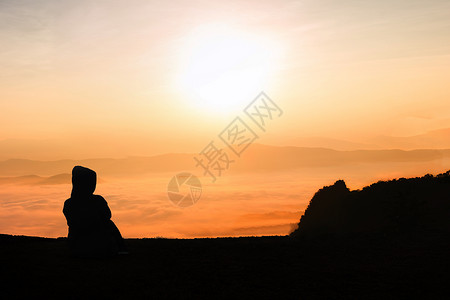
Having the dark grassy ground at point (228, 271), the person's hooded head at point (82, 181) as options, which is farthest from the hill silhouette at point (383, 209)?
the person's hooded head at point (82, 181)

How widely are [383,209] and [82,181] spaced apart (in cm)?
1530

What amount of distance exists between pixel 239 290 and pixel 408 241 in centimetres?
1010

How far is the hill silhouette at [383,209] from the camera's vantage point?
2205 centimetres

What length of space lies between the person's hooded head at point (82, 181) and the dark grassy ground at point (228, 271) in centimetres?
203

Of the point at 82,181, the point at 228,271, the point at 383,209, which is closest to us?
the point at 228,271

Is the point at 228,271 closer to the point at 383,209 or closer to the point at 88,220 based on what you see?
the point at 88,220

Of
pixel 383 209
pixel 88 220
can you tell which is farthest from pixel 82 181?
pixel 383 209

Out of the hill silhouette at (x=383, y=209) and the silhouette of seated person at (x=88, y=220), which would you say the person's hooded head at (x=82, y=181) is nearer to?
the silhouette of seated person at (x=88, y=220)

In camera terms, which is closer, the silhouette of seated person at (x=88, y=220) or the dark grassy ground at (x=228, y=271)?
the dark grassy ground at (x=228, y=271)

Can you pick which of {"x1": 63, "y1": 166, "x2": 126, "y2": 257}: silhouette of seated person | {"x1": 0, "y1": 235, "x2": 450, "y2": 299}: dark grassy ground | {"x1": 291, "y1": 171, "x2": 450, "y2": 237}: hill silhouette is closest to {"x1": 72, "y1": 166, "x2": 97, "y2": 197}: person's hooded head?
{"x1": 63, "y1": 166, "x2": 126, "y2": 257}: silhouette of seated person

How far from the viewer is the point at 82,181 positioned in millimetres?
15312

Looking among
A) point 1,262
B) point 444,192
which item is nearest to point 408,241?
point 444,192

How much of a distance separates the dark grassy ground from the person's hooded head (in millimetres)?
2032

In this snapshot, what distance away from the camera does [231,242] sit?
19.0 m
